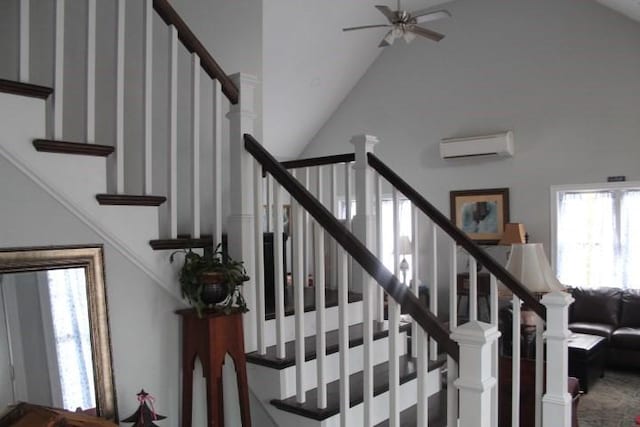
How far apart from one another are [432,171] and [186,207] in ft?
16.9

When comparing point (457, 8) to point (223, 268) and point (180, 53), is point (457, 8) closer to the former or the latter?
point (180, 53)

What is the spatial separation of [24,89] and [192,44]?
2.54ft

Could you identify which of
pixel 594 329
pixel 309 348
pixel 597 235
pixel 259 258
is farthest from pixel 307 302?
pixel 597 235

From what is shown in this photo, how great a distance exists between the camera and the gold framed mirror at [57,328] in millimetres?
1738

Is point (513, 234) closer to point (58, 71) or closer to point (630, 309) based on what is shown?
point (630, 309)

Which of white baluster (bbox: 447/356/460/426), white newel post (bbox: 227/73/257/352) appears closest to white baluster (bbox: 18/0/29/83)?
white newel post (bbox: 227/73/257/352)

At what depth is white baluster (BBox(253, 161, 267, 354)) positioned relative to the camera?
2.33 meters

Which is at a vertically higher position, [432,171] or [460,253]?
[432,171]

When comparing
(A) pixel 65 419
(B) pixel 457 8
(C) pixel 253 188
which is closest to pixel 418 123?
(B) pixel 457 8

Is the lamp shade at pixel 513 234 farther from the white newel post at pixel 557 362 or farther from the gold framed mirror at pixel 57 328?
the gold framed mirror at pixel 57 328

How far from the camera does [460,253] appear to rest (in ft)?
23.9

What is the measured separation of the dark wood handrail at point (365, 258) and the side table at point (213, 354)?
23.4 inches

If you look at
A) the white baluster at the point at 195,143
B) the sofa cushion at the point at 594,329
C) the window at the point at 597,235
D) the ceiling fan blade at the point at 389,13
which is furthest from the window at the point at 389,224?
the white baluster at the point at 195,143

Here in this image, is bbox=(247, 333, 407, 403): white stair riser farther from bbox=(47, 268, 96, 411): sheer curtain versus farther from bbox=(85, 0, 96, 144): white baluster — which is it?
bbox=(85, 0, 96, 144): white baluster
